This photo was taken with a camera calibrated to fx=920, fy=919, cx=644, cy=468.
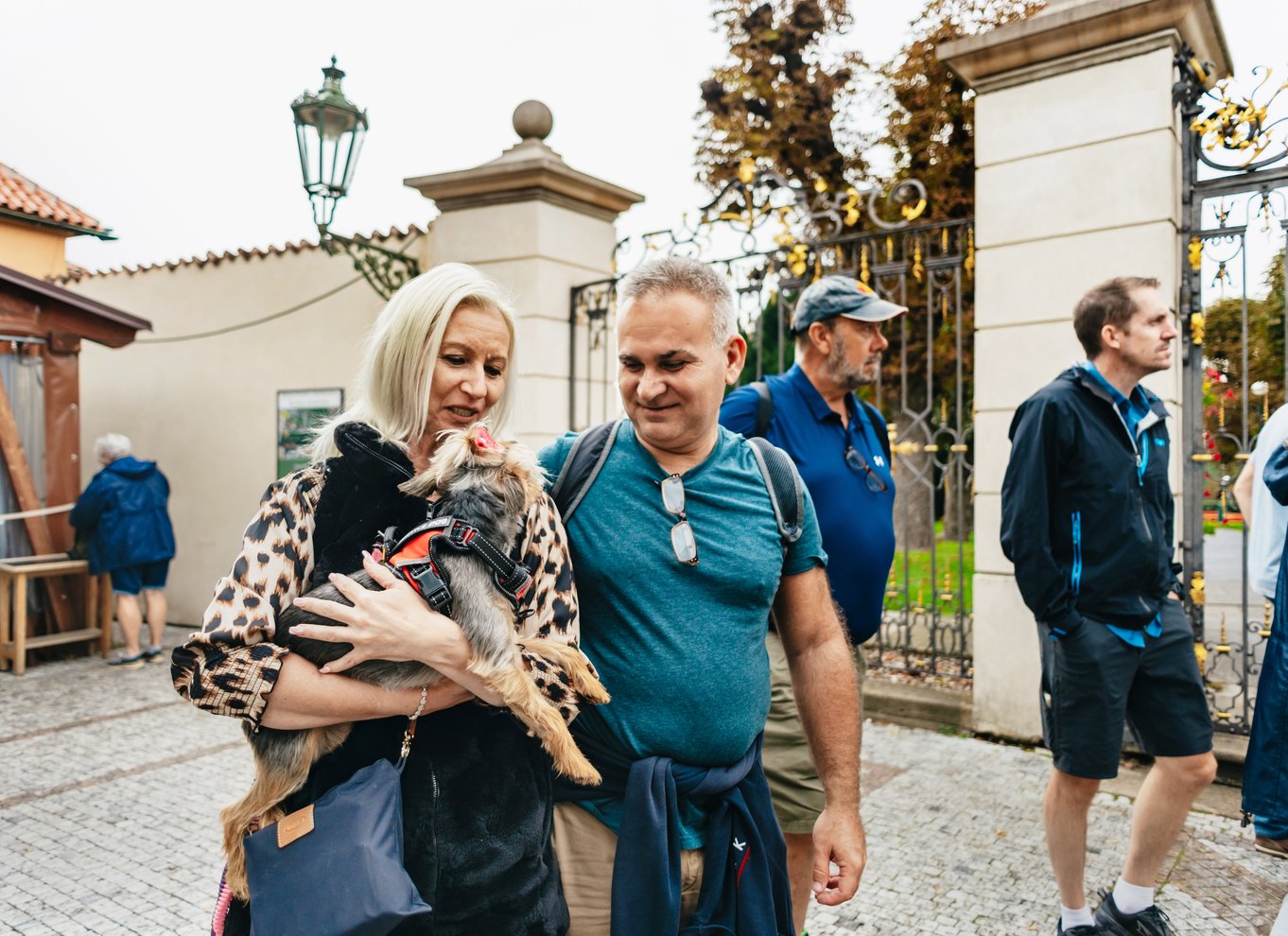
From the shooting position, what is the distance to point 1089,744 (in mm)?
3057

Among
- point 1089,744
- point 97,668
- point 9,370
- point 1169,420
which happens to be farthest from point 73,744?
point 1169,420

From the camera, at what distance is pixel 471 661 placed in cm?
151

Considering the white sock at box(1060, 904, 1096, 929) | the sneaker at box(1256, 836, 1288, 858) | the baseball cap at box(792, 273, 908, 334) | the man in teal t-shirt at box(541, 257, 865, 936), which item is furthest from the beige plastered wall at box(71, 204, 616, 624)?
the man in teal t-shirt at box(541, 257, 865, 936)

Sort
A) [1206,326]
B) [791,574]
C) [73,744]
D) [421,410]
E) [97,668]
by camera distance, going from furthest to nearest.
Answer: [97,668], [73,744], [1206,326], [791,574], [421,410]

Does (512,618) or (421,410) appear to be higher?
(421,410)

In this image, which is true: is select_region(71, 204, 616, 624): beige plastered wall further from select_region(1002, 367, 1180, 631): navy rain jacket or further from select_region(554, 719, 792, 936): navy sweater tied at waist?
select_region(554, 719, 792, 936): navy sweater tied at waist

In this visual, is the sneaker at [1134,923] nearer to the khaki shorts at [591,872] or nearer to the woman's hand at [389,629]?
the khaki shorts at [591,872]

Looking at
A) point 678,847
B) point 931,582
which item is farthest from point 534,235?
point 678,847

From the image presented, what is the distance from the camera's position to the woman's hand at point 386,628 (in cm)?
148

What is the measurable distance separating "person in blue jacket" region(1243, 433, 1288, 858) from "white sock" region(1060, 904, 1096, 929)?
795 mm

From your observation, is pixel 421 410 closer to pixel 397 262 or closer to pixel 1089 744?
pixel 1089 744

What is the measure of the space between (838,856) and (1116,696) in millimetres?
1568

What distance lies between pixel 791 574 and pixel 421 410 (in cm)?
95

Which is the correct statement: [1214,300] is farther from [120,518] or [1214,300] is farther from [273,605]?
[120,518]
